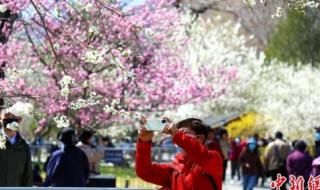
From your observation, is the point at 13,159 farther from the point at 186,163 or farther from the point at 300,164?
the point at 300,164

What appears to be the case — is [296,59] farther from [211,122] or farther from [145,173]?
[145,173]

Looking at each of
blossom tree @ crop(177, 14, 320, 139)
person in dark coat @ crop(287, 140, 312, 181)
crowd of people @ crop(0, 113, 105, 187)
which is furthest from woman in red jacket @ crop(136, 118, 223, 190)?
blossom tree @ crop(177, 14, 320, 139)

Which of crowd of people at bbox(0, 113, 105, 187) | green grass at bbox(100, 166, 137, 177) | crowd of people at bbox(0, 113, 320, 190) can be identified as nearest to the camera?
crowd of people at bbox(0, 113, 320, 190)

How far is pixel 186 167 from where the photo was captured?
6.41m

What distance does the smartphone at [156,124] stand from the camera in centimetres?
610

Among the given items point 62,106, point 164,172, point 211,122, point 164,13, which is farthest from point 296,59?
point 164,172

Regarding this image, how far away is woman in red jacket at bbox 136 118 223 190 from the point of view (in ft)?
20.2

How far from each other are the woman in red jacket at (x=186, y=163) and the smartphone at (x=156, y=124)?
1.9 inches

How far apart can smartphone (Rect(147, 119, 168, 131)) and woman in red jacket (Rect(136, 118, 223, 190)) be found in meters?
0.05

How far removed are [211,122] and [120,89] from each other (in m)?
24.7

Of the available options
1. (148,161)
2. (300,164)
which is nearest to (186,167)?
(148,161)

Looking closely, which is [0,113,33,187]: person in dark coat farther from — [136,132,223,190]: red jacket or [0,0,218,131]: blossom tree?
[0,0,218,131]: blossom tree

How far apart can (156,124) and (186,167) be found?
19.0 inches

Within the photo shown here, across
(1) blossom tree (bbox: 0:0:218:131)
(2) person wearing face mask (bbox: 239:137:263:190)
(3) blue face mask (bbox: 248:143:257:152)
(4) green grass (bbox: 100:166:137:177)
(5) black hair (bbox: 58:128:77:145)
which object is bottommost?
(4) green grass (bbox: 100:166:137:177)
